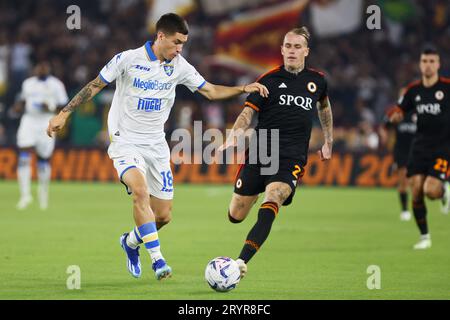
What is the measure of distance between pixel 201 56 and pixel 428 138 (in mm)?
17699

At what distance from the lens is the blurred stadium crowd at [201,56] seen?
93.9ft

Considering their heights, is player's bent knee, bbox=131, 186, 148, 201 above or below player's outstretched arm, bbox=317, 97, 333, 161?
below

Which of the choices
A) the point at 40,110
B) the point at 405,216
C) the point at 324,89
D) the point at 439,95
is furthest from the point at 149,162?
the point at 40,110

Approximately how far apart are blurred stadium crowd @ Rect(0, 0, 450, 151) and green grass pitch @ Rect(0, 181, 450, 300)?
5.07 m

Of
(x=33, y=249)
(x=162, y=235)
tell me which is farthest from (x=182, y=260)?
(x=162, y=235)

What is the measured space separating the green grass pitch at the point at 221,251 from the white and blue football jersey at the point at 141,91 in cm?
159

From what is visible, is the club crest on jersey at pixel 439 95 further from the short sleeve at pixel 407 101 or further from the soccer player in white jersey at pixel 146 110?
the soccer player in white jersey at pixel 146 110

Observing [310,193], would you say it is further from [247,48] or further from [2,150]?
[2,150]

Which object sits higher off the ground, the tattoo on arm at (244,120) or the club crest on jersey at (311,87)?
the club crest on jersey at (311,87)

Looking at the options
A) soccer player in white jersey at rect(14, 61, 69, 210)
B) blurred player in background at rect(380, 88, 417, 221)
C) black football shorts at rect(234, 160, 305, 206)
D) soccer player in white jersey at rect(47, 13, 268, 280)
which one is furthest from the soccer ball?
soccer player in white jersey at rect(14, 61, 69, 210)

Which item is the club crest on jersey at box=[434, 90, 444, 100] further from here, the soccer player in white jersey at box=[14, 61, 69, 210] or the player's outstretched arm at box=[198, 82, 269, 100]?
the soccer player in white jersey at box=[14, 61, 69, 210]

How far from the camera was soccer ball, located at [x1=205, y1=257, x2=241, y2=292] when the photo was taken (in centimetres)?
953

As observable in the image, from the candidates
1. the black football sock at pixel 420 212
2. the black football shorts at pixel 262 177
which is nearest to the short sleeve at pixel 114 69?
the black football shorts at pixel 262 177
